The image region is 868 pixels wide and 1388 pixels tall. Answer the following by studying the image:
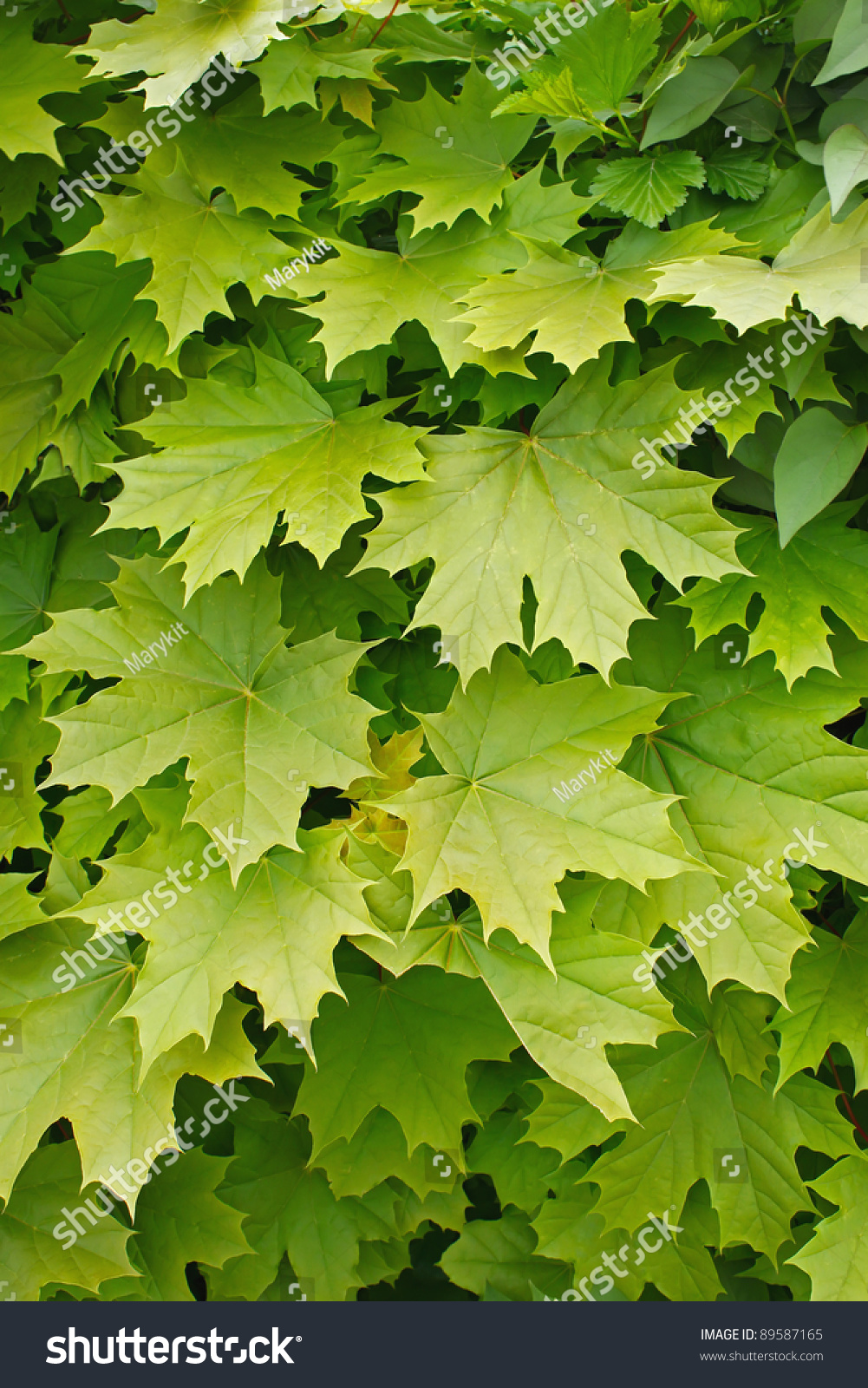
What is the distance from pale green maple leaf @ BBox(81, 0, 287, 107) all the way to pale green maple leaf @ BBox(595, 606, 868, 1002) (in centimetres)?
105

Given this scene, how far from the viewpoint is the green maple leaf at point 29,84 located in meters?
1.52

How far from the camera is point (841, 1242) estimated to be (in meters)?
1.55

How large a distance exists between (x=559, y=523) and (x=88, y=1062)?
110 cm

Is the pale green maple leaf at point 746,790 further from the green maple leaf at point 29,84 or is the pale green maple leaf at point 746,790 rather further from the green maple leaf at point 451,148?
the green maple leaf at point 29,84

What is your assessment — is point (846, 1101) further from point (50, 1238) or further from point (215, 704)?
point (50, 1238)

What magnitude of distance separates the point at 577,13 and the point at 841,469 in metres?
0.77

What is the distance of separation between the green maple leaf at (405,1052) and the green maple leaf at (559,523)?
2.00 ft

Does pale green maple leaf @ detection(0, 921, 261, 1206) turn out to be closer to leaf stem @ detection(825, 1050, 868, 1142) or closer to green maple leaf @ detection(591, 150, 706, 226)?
leaf stem @ detection(825, 1050, 868, 1142)

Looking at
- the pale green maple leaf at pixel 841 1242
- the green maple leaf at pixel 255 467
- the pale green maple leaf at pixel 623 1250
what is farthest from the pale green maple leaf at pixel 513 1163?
the green maple leaf at pixel 255 467

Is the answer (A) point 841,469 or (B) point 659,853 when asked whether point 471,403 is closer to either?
(A) point 841,469

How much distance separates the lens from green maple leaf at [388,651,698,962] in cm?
138

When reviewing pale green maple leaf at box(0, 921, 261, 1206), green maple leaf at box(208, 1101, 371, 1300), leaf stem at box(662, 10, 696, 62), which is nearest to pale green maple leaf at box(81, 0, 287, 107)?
leaf stem at box(662, 10, 696, 62)

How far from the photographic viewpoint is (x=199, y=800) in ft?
4.56

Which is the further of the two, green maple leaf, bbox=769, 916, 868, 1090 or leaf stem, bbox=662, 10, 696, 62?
green maple leaf, bbox=769, 916, 868, 1090
